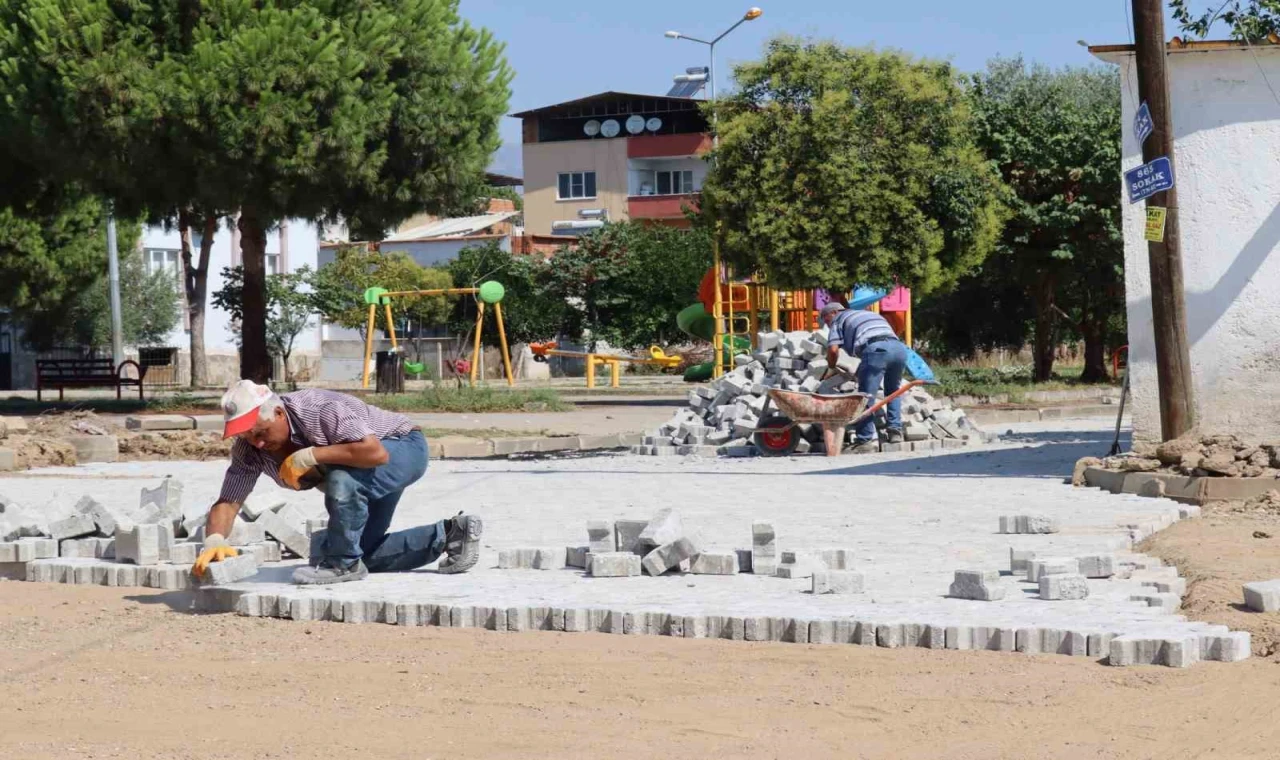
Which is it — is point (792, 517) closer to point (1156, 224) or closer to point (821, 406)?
point (1156, 224)

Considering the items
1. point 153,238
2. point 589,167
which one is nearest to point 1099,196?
point 153,238

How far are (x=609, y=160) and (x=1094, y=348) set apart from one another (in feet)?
124

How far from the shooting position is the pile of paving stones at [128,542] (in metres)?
9.07

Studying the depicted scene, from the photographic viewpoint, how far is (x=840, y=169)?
28.2 m

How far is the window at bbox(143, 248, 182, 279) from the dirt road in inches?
1984

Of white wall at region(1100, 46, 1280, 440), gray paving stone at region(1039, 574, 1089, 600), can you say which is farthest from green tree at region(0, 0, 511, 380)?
gray paving stone at region(1039, 574, 1089, 600)

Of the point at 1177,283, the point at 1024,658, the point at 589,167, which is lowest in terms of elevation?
the point at 1024,658

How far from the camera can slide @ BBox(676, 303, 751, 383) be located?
3529cm

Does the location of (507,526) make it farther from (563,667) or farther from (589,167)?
(589,167)

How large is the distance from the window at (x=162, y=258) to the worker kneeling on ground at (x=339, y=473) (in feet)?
160

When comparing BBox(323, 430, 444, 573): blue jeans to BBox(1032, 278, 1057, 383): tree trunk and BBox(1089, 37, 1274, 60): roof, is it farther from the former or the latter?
BBox(1032, 278, 1057, 383): tree trunk

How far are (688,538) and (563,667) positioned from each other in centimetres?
206

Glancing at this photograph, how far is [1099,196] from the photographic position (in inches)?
1332

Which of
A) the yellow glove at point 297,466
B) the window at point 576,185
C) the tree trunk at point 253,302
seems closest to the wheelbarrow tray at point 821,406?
the yellow glove at point 297,466
